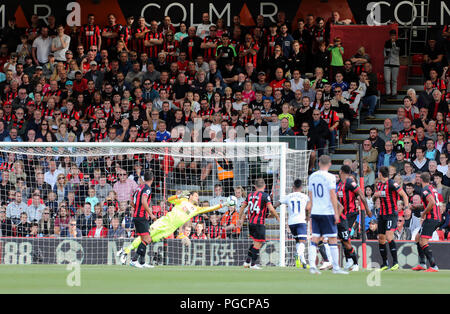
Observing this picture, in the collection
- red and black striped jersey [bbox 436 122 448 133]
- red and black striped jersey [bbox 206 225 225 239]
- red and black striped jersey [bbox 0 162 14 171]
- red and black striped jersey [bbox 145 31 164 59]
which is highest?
red and black striped jersey [bbox 145 31 164 59]

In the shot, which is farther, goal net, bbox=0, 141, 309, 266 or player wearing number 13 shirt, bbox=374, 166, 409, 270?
goal net, bbox=0, 141, 309, 266

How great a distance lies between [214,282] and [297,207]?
10.5ft

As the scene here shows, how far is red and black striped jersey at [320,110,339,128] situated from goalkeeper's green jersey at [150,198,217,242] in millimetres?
5884

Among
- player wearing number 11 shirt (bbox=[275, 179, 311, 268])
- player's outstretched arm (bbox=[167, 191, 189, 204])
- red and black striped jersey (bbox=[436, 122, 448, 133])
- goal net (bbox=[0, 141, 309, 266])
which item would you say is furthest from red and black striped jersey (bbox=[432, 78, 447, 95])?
player wearing number 11 shirt (bbox=[275, 179, 311, 268])

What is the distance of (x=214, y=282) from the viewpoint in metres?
12.5

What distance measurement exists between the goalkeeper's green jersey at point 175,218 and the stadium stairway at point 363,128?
19.1 ft

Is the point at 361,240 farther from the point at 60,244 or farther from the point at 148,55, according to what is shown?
the point at 148,55

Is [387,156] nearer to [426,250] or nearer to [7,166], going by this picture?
[426,250]

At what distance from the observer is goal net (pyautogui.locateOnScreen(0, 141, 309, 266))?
59.6 ft

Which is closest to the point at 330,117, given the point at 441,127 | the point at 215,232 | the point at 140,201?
the point at 441,127

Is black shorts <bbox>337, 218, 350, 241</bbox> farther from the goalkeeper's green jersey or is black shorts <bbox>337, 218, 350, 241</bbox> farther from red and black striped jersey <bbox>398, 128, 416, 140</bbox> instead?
red and black striped jersey <bbox>398, 128, 416, 140</bbox>

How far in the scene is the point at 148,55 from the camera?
2536 cm
